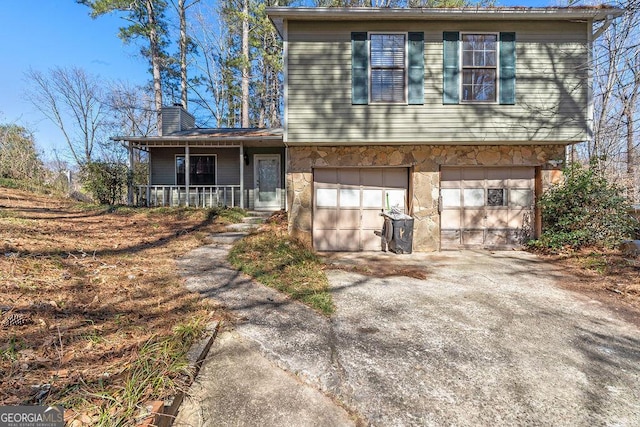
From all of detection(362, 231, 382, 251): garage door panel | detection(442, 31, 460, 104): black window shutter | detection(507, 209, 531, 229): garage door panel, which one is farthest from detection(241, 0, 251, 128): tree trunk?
detection(507, 209, 531, 229): garage door panel

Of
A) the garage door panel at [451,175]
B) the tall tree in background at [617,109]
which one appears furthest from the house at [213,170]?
the tall tree in background at [617,109]

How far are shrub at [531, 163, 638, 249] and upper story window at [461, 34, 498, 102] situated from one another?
2466 millimetres

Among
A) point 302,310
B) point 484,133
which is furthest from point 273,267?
point 484,133

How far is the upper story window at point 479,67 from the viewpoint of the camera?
6.86 meters

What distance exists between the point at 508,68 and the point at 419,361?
678 cm

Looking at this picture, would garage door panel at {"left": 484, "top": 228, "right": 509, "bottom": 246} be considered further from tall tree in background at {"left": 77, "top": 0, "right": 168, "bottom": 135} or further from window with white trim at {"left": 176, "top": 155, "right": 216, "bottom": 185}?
tall tree in background at {"left": 77, "top": 0, "right": 168, "bottom": 135}

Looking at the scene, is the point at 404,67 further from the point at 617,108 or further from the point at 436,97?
the point at 617,108

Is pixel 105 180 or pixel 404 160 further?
pixel 105 180

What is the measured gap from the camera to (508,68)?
6809 mm

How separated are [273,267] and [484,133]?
528cm

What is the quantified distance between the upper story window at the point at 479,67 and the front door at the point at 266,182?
7161 millimetres

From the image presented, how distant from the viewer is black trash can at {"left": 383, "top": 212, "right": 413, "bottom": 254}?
23.1 ft

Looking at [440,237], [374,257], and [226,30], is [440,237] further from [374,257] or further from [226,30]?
[226,30]

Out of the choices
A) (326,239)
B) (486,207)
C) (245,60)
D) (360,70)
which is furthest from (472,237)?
(245,60)
